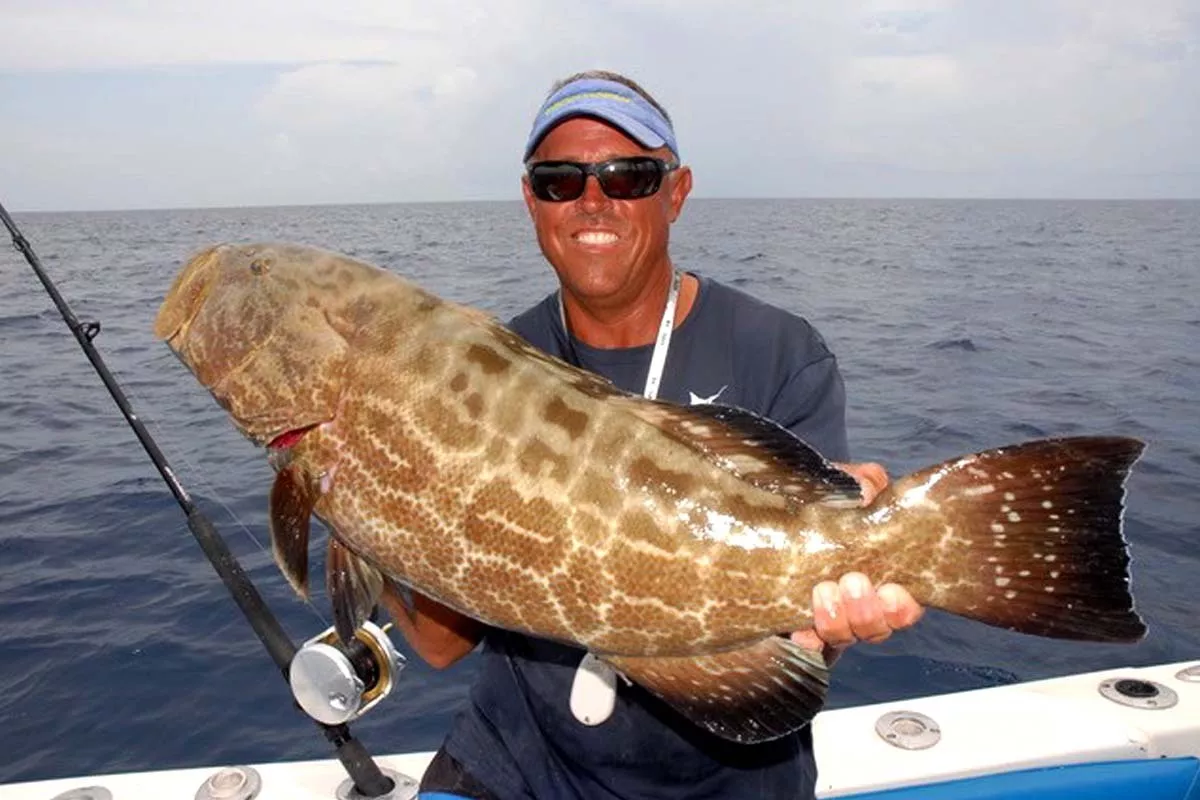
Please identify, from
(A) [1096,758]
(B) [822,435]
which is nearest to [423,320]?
(B) [822,435]

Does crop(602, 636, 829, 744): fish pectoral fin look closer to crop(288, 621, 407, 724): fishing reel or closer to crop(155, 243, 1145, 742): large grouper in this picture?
crop(155, 243, 1145, 742): large grouper

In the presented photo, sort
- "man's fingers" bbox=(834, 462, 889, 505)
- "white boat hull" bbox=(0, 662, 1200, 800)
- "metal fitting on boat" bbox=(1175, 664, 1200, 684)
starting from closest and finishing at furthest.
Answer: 1. "man's fingers" bbox=(834, 462, 889, 505)
2. "white boat hull" bbox=(0, 662, 1200, 800)
3. "metal fitting on boat" bbox=(1175, 664, 1200, 684)

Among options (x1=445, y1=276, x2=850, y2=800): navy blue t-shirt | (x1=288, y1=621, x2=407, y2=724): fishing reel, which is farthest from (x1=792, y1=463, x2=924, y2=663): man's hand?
(x1=288, y1=621, x2=407, y2=724): fishing reel

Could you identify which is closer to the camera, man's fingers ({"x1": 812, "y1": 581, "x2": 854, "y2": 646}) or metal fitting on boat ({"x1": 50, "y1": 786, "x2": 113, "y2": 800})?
man's fingers ({"x1": 812, "y1": 581, "x2": 854, "y2": 646})

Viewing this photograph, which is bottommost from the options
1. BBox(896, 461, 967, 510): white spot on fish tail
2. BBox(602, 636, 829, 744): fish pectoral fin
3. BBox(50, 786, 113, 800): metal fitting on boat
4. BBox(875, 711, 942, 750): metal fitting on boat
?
BBox(50, 786, 113, 800): metal fitting on boat

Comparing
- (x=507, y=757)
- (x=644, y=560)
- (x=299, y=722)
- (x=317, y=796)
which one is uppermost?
(x=644, y=560)

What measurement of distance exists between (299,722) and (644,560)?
18.2ft

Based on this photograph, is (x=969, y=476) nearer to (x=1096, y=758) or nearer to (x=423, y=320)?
Answer: (x=423, y=320)

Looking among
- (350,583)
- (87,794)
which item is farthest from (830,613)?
(87,794)

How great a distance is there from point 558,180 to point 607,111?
1.02 feet

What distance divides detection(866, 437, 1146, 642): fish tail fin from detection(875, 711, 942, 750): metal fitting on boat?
2.09 meters

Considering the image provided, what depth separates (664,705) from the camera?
11.0ft

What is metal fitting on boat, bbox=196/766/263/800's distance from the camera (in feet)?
13.6

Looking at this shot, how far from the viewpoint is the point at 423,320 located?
3.13 m
